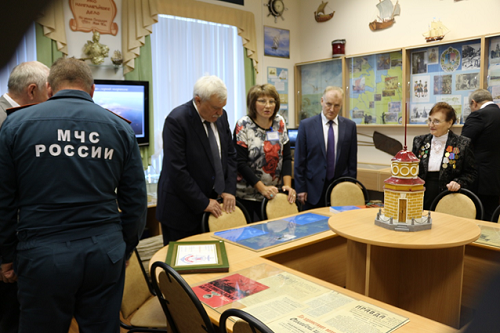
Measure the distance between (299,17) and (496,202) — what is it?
3.71 meters

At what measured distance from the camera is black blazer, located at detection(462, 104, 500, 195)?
3.43m

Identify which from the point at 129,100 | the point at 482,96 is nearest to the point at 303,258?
the point at 482,96

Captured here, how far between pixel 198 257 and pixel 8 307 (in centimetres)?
98

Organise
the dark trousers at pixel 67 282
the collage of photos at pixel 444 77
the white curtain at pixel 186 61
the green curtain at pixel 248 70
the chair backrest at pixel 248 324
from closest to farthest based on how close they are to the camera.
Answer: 1. the chair backrest at pixel 248 324
2. the dark trousers at pixel 67 282
3. the collage of photos at pixel 444 77
4. the white curtain at pixel 186 61
5. the green curtain at pixel 248 70

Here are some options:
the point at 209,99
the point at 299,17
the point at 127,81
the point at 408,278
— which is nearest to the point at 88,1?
the point at 127,81

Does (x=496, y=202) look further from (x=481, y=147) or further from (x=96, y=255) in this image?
(x=96, y=255)

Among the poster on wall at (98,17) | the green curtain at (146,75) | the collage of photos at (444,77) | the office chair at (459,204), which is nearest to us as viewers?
the office chair at (459,204)

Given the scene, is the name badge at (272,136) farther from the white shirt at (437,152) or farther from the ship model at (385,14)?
the ship model at (385,14)

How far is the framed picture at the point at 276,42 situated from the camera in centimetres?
547

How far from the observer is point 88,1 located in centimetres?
396

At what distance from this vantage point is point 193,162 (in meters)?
2.43

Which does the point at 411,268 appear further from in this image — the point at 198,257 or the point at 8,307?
the point at 8,307

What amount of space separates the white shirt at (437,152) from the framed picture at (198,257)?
1.80 meters

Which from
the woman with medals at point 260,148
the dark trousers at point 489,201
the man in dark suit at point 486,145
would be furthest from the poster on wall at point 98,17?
the dark trousers at point 489,201
